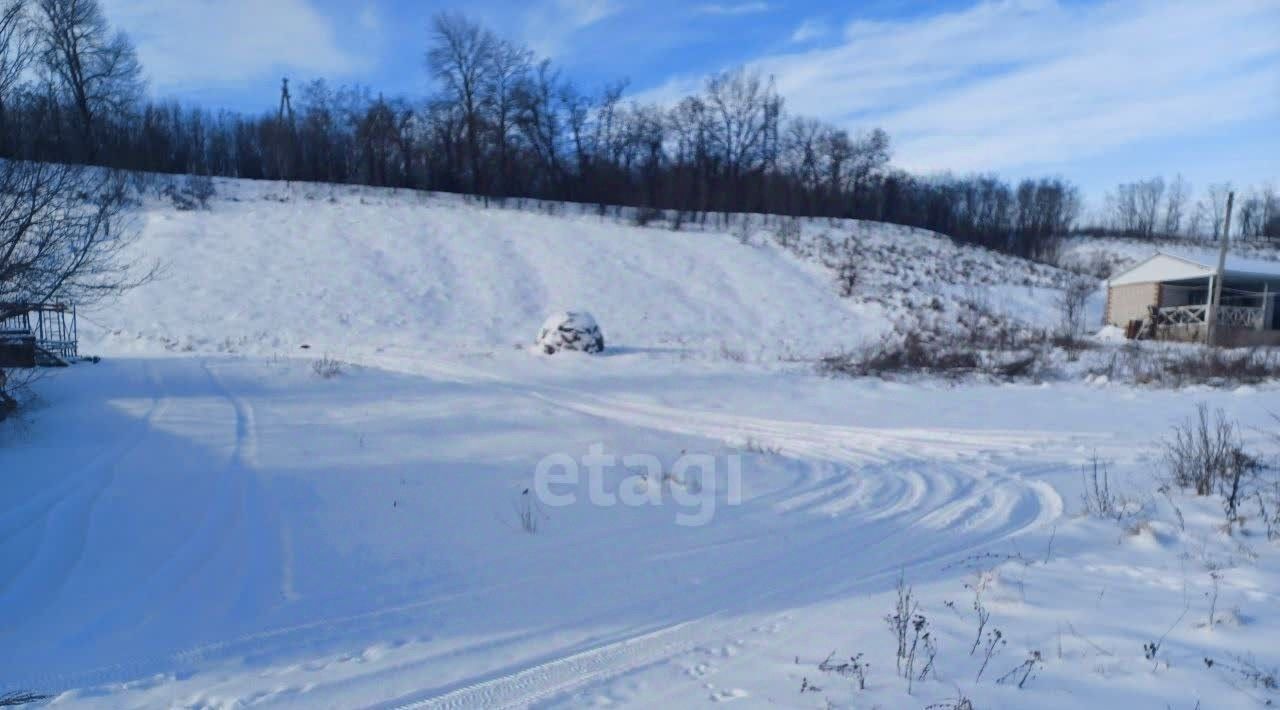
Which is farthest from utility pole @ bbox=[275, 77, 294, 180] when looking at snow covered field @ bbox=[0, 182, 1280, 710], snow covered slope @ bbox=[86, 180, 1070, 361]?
snow covered field @ bbox=[0, 182, 1280, 710]

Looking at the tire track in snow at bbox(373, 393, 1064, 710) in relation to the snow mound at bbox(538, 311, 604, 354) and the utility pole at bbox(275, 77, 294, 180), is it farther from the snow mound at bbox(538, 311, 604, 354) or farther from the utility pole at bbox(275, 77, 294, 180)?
the utility pole at bbox(275, 77, 294, 180)

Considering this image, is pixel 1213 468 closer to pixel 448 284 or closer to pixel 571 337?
pixel 571 337

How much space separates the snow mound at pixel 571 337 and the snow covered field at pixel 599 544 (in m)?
→ 1.65

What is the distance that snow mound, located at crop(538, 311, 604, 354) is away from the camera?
52.9ft

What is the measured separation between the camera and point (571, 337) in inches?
634

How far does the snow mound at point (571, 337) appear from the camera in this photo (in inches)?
634

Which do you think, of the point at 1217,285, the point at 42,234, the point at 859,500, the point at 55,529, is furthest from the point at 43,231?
the point at 1217,285

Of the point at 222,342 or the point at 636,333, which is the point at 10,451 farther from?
the point at 636,333

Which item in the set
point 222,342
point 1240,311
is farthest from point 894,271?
point 222,342

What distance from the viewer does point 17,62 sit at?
7.33 metres

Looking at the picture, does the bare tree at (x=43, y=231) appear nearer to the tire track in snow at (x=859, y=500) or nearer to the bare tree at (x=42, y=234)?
the bare tree at (x=42, y=234)

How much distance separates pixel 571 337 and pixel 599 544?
10.7 metres

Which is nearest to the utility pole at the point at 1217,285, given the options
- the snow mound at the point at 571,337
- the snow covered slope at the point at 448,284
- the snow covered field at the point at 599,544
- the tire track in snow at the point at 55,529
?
the snow covered slope at the point at 448,284

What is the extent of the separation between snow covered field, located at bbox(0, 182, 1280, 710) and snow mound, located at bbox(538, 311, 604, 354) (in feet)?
5.43
